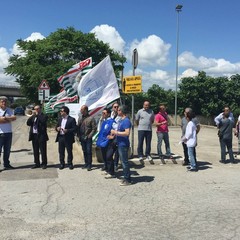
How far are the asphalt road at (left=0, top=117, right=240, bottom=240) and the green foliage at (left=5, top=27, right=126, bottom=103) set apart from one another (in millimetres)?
22914

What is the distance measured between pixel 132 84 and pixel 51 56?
24.8m

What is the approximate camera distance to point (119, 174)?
361 inches

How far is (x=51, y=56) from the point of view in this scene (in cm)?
3428

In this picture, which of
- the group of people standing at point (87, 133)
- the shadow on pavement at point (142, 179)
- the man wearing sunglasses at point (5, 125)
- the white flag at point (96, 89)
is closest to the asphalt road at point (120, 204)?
the shadow on pavement at point (142, 179)

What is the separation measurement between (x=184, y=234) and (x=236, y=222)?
101 centimetres

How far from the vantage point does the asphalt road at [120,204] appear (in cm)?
516

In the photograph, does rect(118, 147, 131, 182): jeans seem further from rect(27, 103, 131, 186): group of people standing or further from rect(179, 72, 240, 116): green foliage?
rect(179, 72, 240, 116): green foliage

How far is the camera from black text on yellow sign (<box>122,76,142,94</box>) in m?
10.7

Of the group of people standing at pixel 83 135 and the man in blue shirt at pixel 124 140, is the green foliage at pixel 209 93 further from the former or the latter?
the man in blue shirt at pixel 124 140

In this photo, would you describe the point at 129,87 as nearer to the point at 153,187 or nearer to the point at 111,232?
the point at 153,187

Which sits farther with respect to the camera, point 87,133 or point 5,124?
point 5,124

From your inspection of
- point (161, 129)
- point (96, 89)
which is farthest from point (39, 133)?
point (161, 129)

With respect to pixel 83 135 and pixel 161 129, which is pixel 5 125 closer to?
pixel 83 135

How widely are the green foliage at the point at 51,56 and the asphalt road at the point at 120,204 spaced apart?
22.9m
